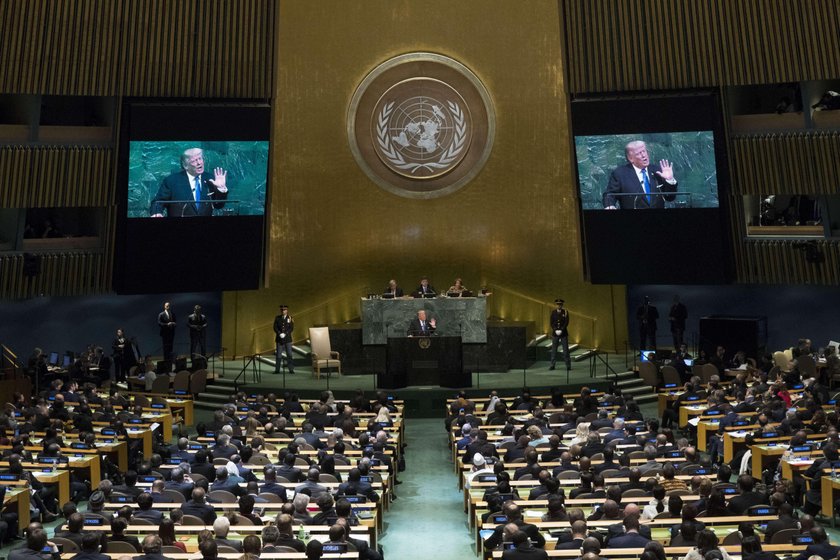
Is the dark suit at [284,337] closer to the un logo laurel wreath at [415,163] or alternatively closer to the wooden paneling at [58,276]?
the wooden paneling at [58,276]

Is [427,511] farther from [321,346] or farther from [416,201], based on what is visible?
[416,201]

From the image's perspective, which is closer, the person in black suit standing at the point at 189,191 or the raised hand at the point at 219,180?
the person in black suit standing at the point at 189,191

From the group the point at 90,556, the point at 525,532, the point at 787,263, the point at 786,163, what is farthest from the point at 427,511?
the point at 786,163

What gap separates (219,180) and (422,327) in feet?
17.1

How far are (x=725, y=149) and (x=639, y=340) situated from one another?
5.77 m

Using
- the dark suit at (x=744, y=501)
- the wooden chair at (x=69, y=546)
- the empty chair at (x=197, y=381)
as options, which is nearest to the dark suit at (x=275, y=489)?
the wooden chair at (x=69, y=546)

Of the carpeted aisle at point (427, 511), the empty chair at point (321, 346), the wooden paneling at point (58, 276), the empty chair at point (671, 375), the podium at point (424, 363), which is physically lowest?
the carpeted aisle at point (427, 511)

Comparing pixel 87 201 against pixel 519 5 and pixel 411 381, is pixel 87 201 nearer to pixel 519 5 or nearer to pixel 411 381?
pixel 411 381

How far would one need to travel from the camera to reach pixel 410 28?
26.5 m

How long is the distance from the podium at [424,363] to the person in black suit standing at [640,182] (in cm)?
449

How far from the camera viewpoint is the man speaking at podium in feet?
75.0

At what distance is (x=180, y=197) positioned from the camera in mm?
23203

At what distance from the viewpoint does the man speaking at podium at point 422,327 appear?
75.0 ft

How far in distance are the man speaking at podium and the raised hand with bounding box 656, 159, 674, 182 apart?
5.49 m
